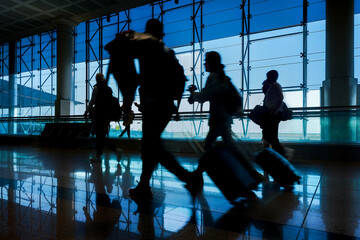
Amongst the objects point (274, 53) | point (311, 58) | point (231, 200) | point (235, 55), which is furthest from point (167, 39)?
point (231, 200)

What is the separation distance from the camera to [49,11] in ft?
42.9

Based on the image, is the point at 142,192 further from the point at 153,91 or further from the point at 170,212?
the point at 153,91

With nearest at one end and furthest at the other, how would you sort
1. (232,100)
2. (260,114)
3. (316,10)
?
(232,100), (260,114), (316,10)

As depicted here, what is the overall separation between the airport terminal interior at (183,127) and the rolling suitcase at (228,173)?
126mm

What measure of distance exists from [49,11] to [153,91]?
45.4 feet

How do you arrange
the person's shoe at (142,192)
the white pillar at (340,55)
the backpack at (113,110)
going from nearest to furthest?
the person's shoe at (142,192)
the backpack at (113,110)
the white pillar at (340,55)

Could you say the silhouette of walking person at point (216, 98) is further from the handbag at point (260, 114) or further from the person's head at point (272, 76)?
the person's head at point (272, 76)

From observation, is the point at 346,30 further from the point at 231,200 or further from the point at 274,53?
the point at 231,200

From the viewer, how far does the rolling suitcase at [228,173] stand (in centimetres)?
198

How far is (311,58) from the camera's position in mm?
10438

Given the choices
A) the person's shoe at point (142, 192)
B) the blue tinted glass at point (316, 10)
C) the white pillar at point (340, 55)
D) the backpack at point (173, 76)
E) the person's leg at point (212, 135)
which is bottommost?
the person's shoe at point (142, 192)

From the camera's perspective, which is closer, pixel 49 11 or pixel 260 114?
pixel 260 114

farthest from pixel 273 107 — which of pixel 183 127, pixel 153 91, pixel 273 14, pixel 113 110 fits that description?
pixel 273 14

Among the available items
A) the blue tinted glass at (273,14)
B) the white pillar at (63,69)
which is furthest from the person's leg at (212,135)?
the white pillar at (63,69)
